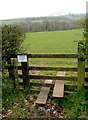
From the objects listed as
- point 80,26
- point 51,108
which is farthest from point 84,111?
point 80,26

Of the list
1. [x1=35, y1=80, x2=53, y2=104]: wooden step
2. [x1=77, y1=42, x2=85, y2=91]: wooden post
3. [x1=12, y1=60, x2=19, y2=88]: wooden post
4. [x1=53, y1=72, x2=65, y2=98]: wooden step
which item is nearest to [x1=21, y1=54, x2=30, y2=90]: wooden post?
[x1=12, y1=60, x2=19, y2=88]: wooden post

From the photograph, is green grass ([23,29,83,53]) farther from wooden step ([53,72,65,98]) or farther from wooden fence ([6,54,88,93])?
wooden step ([53,72,65,98])

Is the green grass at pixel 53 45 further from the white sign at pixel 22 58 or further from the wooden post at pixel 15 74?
the wooden post at pixel 15 74

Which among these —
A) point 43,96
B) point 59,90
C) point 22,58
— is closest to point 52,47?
point 22,58

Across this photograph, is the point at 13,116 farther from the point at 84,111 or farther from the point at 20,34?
the point at 20,34

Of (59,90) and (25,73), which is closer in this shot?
(59,90)

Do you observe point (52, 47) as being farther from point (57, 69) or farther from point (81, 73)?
point (81, 73)

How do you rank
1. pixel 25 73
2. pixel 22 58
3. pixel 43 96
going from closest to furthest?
pixel 43 96, pixel 22 58, pixel 25 73

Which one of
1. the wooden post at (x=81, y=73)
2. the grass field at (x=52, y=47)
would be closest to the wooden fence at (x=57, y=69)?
the wooden post at (x=81, y=73)

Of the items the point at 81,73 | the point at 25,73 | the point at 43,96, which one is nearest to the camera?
the point at 43,96

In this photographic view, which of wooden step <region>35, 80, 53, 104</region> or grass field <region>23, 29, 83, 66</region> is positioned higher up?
grass field <region>23, 29, 83, 66</region>

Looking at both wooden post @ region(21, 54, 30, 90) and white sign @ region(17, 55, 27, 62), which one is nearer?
white sign @ region(17, 55, 27, 62)

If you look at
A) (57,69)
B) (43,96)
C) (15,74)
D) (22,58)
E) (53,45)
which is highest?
(22,58)

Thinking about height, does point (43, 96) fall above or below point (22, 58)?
below
